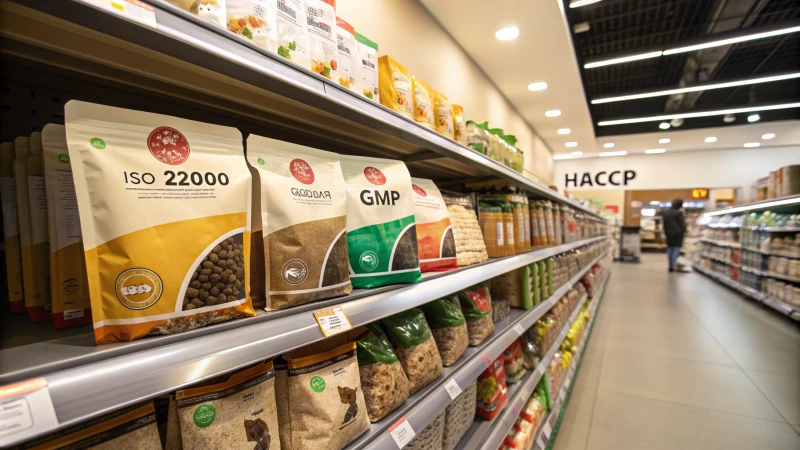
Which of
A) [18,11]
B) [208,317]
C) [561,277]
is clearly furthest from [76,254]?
[561,277]

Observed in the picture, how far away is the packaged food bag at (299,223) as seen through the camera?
0.68 meters

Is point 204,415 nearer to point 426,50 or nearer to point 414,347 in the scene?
point 414,347

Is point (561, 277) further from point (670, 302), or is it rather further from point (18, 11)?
point (670, 302)

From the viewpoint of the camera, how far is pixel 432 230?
4.01 feet

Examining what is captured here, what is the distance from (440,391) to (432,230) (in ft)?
1.67

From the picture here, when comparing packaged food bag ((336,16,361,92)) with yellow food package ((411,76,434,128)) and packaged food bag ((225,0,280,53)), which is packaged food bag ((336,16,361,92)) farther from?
yellow food package ((411,76,434,128))

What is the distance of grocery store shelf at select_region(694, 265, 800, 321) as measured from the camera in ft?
14.3

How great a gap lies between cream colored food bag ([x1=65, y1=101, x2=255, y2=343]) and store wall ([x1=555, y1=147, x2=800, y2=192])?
41.8ft

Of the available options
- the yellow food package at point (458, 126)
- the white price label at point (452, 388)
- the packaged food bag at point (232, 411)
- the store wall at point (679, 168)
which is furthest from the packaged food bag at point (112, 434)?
the store wall at point (679, 168)

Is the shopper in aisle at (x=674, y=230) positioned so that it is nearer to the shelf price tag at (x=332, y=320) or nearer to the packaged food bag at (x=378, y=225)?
the packaged food bag at (x=378, y=225)

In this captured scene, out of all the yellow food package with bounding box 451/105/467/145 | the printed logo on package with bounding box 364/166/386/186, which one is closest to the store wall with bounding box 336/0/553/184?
the yellow food package with bounding box 451/105/467/145

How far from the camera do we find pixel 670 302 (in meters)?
5.57

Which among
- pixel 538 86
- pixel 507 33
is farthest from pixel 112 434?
pixel 538 86

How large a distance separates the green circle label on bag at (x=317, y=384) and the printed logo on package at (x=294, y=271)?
0.21 meters
